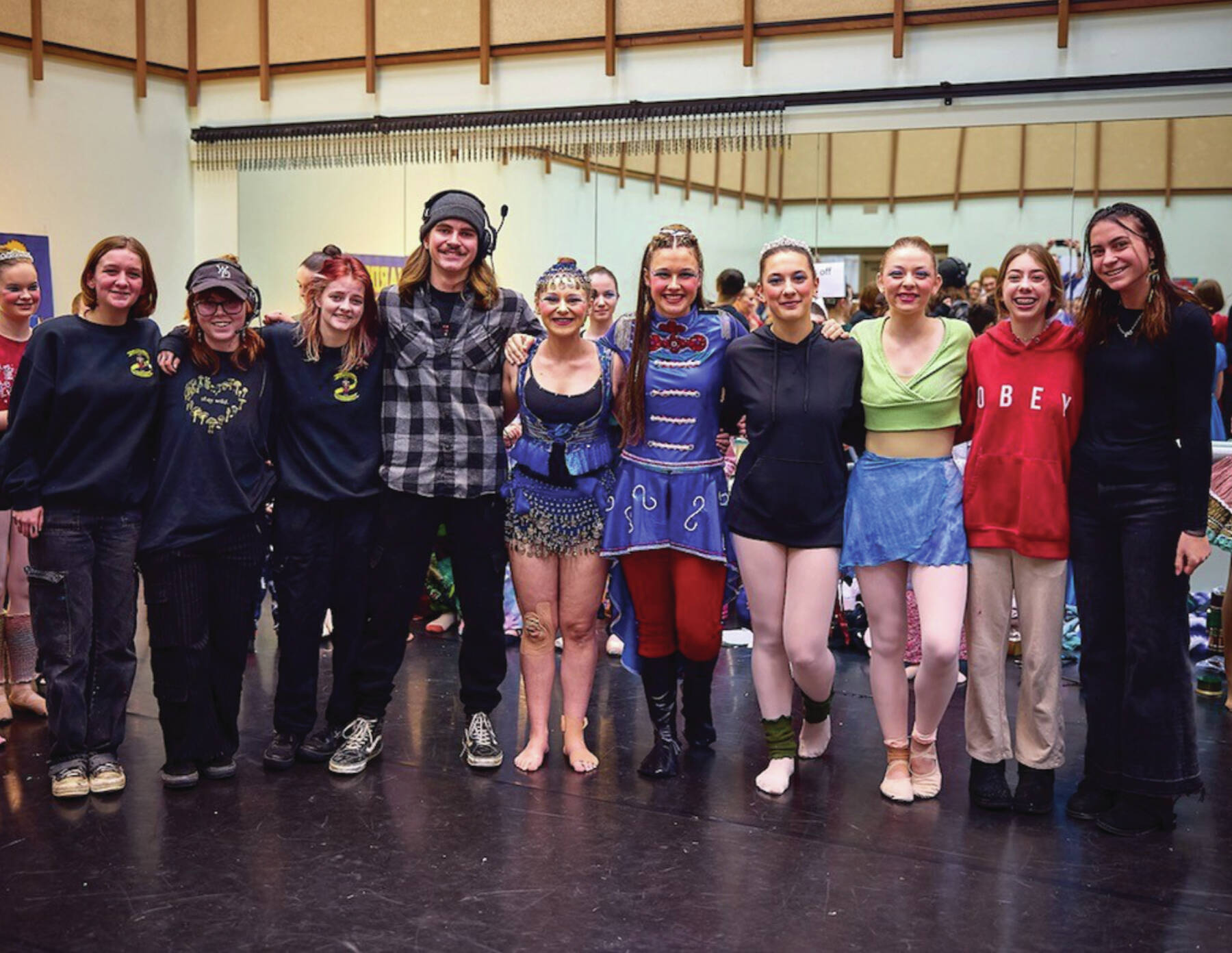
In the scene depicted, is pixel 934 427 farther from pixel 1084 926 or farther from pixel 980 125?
pixel 980 125

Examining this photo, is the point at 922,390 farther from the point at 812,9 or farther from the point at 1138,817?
the point at 812,9

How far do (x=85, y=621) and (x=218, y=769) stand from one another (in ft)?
2.03

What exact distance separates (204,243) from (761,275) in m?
7.27

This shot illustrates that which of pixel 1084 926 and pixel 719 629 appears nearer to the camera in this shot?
pixel 1084 926

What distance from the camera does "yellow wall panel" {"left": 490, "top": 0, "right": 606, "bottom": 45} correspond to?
28.0 feet

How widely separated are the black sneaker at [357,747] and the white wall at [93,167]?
239 inches

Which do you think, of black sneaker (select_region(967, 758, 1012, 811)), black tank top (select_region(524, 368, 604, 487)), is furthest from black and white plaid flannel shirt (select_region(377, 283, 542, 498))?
black sneaker (select_region(967, 758, 1012, 811))

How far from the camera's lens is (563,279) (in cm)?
388

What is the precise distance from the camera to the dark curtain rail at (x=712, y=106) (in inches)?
282

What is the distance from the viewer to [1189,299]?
352 cm

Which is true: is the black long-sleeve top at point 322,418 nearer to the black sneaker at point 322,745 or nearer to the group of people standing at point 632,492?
the group of people standing at point 632,492

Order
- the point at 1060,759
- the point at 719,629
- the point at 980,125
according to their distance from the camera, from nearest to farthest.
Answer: the point at 1060,759, the point at 719,629, the point at 980,125

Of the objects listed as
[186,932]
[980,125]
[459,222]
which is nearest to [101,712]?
[186,932]

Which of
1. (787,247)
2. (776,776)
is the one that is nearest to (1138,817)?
(776,776)
